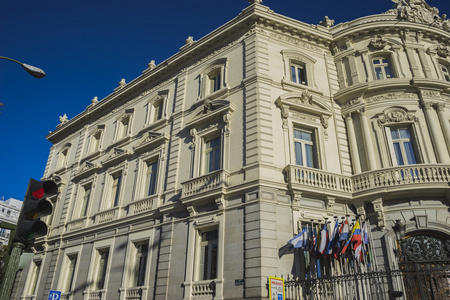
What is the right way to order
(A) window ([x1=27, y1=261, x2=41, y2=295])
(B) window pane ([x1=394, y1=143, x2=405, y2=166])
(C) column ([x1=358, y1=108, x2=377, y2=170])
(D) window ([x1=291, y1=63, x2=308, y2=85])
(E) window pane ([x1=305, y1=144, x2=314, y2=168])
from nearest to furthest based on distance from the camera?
(C) column ([x1=358, y1=108, x2=377, y2=170])
(B) window pane ([x1=394, y1=143, x2=405, y2=166])
(E) window pane ([x1=305, y1=144, x2=314, y2=168])
(D) window ([x1=291, y1=63, x2=308, y2=85])
(A) window ([x1=27, y1=261, x2=41, y2=295])

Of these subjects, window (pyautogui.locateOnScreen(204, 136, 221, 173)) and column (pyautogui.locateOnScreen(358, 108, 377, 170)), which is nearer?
column (pyautogui.locateOnScreen(358, 108, 377, 170))

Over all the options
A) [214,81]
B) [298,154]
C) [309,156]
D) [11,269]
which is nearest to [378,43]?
[309,156]

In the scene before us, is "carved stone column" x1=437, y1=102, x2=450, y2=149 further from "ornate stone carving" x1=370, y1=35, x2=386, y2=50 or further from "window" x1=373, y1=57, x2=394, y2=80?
"ornate stone carving" x1=370, y1=35, x2=386, y2=50

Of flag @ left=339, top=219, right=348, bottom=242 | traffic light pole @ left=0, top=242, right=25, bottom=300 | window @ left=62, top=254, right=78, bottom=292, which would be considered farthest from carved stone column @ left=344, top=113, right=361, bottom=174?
window @ left=62, top=254, right=78, bottom=292

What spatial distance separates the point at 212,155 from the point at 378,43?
12.0 meters

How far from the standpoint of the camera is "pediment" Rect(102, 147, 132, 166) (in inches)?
893

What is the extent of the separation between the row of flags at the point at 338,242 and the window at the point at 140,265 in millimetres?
8394

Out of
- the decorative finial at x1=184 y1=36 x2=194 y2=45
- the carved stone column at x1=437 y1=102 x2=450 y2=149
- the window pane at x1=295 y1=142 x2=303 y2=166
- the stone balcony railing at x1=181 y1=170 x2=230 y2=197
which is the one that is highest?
the decorative finial at x1=184 y1=36 x2=194 y2=45

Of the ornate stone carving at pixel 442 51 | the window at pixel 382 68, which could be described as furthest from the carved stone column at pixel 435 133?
the ornate stone carving at pixel 442 51

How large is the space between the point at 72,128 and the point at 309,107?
2195 centimetres

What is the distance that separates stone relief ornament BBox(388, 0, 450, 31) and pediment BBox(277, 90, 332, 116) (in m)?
8.40

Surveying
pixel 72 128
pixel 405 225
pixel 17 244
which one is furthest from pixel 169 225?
pixel 72 128

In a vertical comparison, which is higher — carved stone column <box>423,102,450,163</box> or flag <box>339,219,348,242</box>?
carved stone column <box>423,102,450,163</box>

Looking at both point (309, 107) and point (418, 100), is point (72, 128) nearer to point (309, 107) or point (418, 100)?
point (309, 107)
